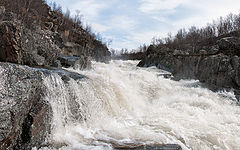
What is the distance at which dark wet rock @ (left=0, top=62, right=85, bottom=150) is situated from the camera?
2.91 m

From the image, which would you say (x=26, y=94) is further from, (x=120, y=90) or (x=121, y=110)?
(x=120, y=90)

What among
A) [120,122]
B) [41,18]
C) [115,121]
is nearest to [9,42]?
[115,121]

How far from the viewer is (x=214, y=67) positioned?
471 inches

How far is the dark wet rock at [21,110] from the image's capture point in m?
2.91

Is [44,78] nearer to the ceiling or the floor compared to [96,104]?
nearer to the ceiling

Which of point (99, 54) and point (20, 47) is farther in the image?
point (99, 54)

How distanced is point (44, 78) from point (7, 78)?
142 centimetres

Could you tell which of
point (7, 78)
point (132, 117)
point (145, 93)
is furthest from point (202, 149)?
point (145, 93)

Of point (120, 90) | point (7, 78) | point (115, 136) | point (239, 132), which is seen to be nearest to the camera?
point (7, 78)

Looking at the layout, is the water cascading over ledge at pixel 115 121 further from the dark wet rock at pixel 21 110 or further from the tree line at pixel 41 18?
the tree line at pixel 41 18

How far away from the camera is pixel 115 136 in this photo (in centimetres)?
433

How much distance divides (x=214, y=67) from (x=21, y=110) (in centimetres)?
1204

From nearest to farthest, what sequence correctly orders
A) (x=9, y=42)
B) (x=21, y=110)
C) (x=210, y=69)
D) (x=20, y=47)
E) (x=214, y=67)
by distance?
(x=21, y=110) < (x=9, y=42) < (x=20, y=47) < (x=214, y=67) < (x=210, y=69)

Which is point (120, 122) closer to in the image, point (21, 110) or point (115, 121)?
point (115, 121)
